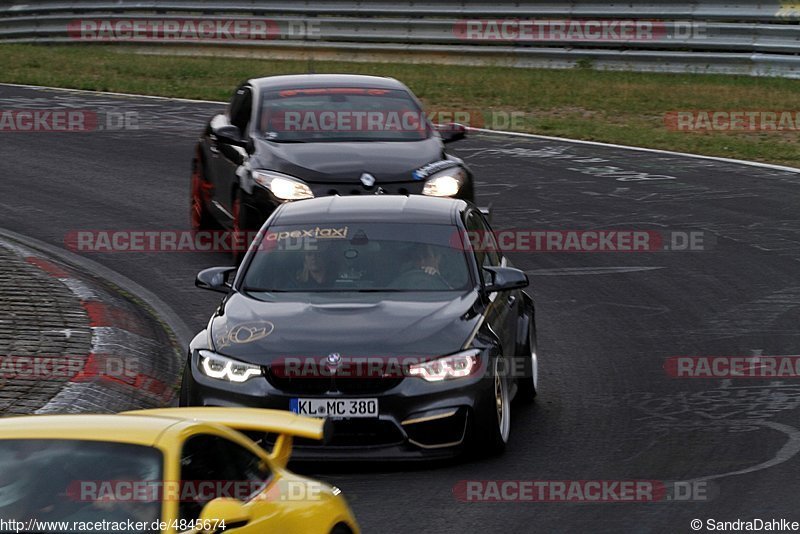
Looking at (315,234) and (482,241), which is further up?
(315,234)

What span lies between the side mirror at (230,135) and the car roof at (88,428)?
892 centimetres

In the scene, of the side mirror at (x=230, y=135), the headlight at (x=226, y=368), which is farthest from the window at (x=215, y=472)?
the side mirror at (x=230, y=135)

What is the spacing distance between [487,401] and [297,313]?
1.26 m

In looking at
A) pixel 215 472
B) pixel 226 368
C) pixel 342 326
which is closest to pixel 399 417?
pixel 342 326

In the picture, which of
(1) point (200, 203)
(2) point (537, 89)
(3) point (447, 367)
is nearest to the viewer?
(3) point (447, 367)

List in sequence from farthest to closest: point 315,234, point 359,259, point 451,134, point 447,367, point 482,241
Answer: point 451,134 < point 482,241 < point 315,234 < point 359,259 < point 447,367

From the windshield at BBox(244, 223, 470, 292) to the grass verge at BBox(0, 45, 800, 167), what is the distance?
10.6 metres

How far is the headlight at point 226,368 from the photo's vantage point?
8680 millimetres

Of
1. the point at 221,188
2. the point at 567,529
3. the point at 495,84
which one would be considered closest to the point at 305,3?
the point at 495,84

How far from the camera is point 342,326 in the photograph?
8.91 meters

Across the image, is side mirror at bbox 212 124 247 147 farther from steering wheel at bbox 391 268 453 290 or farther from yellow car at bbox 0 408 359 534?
yellow car at bbox 0 408 359 534

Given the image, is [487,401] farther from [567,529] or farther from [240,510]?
[240,510]

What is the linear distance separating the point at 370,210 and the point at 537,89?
17242 mm

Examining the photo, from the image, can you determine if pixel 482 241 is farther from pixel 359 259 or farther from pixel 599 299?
pixel 599 299
